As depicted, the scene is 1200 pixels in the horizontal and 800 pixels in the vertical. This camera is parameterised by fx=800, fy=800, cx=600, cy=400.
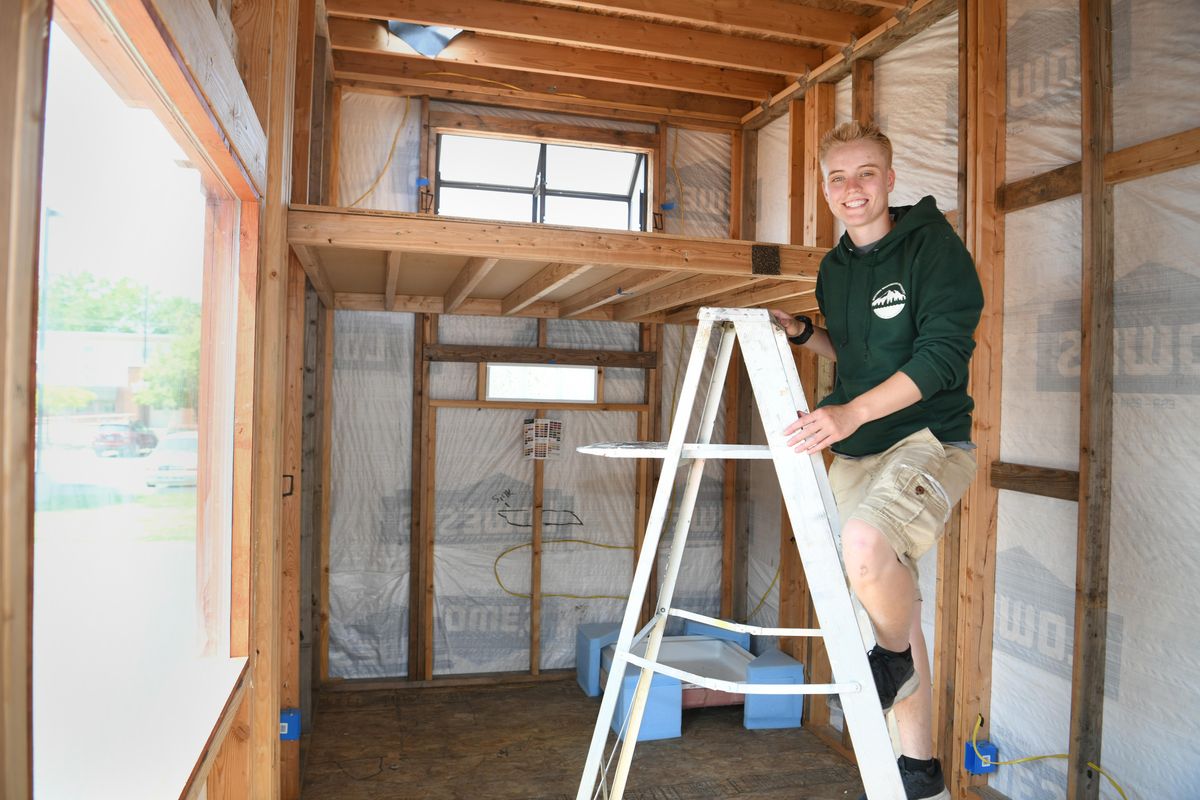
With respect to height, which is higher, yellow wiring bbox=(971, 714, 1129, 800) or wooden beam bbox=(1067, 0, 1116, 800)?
wooden beam bbox=(1067, 0, 1116, 800)

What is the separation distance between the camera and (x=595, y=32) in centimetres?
429

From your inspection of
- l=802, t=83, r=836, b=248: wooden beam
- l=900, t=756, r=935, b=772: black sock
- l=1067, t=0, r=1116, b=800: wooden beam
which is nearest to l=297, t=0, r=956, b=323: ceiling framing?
l=802, t=83, r=836, b=248: wooden beam

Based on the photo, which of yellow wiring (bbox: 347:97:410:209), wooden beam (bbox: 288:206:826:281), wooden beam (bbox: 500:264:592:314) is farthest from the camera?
yellow wiring (bbox: 347:97:410:209)

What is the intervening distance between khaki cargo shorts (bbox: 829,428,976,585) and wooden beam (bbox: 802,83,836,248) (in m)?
2.81

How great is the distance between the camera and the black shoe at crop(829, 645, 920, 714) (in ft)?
5.65

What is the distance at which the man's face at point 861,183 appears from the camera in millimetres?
1994

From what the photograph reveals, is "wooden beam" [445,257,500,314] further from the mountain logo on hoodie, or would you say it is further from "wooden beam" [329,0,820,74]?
the mountain logo on hoodie

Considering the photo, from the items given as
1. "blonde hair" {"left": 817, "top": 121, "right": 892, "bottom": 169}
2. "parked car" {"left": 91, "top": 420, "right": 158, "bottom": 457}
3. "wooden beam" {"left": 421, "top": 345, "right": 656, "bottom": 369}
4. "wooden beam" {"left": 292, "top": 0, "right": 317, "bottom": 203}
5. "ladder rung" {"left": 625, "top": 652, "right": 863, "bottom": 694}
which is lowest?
"ladder rung" {"left": 625, "top": 652, "right": 863, "bottom": 694}

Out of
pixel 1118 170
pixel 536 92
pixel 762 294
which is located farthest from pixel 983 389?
pixel 536 92

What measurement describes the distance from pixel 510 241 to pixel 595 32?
1979mm

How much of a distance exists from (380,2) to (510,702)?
3.96 m

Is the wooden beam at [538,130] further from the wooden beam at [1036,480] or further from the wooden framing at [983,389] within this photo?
the wooden beam at [1036,480]

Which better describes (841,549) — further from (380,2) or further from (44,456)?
(380,2)

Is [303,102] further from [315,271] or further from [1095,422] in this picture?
[1095,422]
